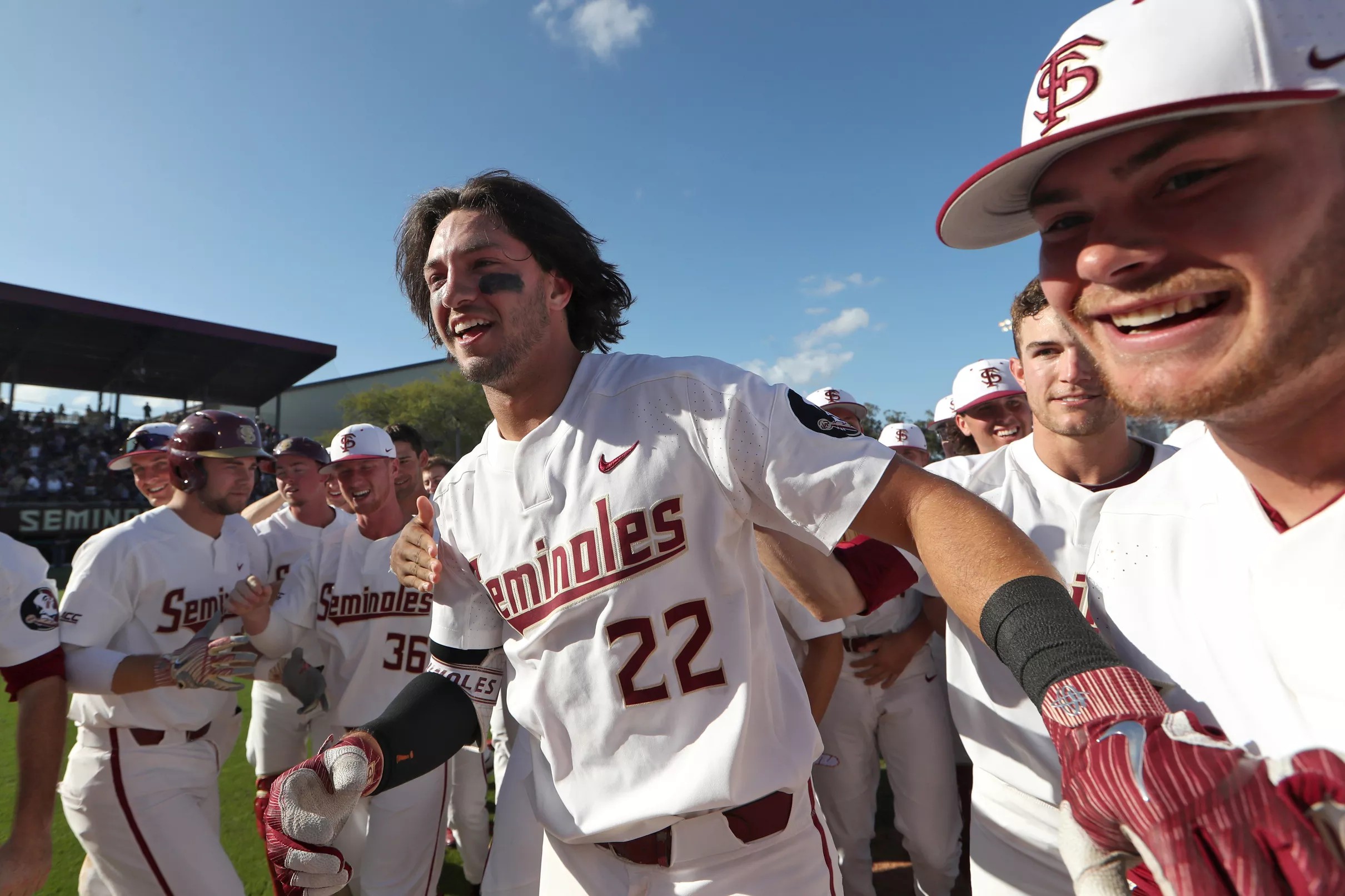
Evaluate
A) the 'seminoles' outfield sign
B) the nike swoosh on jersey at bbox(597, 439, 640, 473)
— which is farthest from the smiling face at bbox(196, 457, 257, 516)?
the 'seminoles' outfield sign

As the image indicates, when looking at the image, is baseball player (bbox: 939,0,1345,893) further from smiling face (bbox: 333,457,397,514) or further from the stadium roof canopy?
the stadium roof canopy

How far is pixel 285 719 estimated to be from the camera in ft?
15.2

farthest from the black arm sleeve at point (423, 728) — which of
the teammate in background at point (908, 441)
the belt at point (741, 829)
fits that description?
the teammate in background at point (908, 441)

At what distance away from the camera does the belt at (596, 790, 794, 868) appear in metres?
1.72

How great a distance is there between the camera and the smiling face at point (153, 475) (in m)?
4.72

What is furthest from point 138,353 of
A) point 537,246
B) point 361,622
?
point 537,246

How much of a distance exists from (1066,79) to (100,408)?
130ft

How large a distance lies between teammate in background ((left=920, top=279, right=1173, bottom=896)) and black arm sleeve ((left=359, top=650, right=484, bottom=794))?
1.81m

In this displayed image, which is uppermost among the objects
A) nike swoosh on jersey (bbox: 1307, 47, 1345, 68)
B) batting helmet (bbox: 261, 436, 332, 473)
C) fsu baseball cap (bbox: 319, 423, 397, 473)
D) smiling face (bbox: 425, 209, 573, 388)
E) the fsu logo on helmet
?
batting helmet (bbox: 261, 436, 332, 473)

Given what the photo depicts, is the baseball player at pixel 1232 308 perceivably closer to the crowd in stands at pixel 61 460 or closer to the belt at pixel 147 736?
the belt at pixel 147 736

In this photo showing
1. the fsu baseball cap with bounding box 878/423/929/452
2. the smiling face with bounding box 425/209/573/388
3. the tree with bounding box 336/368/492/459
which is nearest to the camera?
the smiling face with bounding box 425/209/573/388

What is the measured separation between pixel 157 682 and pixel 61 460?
30.8m

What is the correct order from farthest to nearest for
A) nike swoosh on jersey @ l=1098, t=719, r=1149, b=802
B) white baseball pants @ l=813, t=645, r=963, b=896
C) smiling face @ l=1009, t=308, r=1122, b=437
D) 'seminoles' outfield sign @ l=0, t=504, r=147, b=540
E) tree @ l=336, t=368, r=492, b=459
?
1. tree @ l=336, t=368, r=492, b=459
2. 'seminoles' outfield sign @ l=0, t=504, r=147, b=540
3. white baseball pants @ l=813, t=645, r=963, b=896
4. smiling face @ l=1009, t=308, r=1122, b=437
5. nike swoosh on jersey @ l=1098, t=719, r=1149, b=802

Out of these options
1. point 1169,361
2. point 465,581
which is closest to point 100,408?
point 465,581
